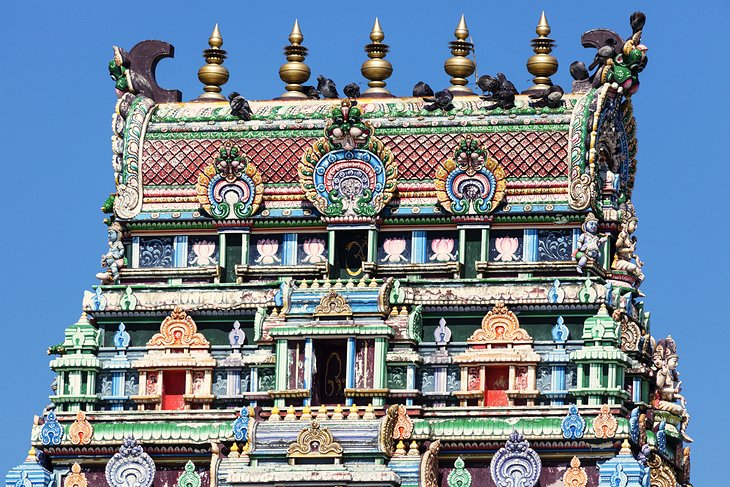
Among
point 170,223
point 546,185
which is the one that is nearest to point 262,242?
point 170,223

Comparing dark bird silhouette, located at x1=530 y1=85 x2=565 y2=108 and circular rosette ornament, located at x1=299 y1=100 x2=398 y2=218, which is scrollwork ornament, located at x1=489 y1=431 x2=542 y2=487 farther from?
dark bird silhouette, located at x1=530 y1=85 x2=565 y2=108

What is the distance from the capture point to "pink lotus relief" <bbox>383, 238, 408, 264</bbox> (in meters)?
79.2

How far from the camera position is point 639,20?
259ft

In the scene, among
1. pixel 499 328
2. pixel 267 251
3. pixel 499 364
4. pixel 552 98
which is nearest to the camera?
pixel 499 364

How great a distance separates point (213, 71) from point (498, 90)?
8.26 m

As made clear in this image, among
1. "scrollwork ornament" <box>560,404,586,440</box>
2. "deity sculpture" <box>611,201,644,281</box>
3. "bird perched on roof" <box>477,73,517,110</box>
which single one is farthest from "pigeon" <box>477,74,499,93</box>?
"scrollwork ornament" <box>560,404,586,440</box>

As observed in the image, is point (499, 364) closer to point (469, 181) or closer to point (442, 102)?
point (469, 181)

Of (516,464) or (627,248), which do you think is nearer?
(516,464)

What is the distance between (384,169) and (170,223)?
5.80 metres

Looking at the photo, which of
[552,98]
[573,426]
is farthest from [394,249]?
[573,426]

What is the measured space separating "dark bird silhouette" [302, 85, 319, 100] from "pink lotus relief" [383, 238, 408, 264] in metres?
5.32

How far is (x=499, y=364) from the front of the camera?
76500 mm

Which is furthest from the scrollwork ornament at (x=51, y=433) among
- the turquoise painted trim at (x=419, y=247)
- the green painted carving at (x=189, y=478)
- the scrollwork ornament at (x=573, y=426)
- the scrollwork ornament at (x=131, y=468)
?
the scrollwork ornament at (x=573, y=426)

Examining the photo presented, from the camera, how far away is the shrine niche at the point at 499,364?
7625 centimetres
